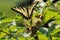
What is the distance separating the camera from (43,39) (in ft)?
5.18

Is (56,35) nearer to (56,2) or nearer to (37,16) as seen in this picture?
(37,16)

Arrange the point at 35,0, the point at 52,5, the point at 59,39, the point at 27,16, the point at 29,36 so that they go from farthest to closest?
the point at 35,0 < the point at 52,5 < the point at 27,16 < the point at 29,36 < the point at 59,39

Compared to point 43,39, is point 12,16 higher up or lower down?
higher up

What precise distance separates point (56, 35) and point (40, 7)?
424 millimetres

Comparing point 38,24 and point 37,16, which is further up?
point 37,16

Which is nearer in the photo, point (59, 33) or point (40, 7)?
point (59, 33)

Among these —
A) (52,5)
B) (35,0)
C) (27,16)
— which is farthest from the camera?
(35,0)

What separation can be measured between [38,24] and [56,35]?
0.18m

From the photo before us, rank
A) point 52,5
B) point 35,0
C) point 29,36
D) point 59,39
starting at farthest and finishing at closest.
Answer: point 35,0 < point 52,5 < point 29,36 < point 59,39

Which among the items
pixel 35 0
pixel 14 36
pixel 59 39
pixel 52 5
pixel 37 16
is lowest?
pixel 59 39

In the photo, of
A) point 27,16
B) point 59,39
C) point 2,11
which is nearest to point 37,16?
point 27,16

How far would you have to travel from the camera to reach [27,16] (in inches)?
70.4

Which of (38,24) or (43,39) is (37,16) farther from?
(43,39)

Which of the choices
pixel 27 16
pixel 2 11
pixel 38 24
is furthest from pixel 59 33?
pixel 2 11
